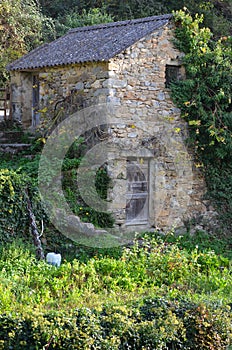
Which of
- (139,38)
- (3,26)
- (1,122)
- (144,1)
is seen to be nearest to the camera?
(139,38)

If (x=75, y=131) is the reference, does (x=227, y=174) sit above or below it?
below

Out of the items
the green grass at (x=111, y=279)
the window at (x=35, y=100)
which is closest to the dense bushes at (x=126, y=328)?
the green grass at (x=111, y=279)

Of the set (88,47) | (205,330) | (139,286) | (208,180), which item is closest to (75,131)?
(88,47)

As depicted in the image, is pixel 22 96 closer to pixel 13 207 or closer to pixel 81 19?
pixel 81 19

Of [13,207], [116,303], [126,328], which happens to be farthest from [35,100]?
[126,328]

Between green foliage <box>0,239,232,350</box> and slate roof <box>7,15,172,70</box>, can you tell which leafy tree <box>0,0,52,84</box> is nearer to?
slate roof <box>7,15,172,70</box>

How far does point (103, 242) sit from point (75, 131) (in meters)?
2.97

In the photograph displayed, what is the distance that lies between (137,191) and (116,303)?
6757 millimetres

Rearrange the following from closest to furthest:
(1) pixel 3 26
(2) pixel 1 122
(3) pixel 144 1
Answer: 1. (2) pixel 1 122
2. (1) pixel 3 26
3. (3) pixel 144 1

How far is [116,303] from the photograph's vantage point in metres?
9.31

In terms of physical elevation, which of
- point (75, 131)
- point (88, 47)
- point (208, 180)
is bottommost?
point (208, 180)

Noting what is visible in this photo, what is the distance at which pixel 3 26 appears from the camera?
2141 centimetres

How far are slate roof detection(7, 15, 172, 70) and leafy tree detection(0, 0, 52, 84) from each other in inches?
114

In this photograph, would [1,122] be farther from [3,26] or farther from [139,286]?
[139,286]
